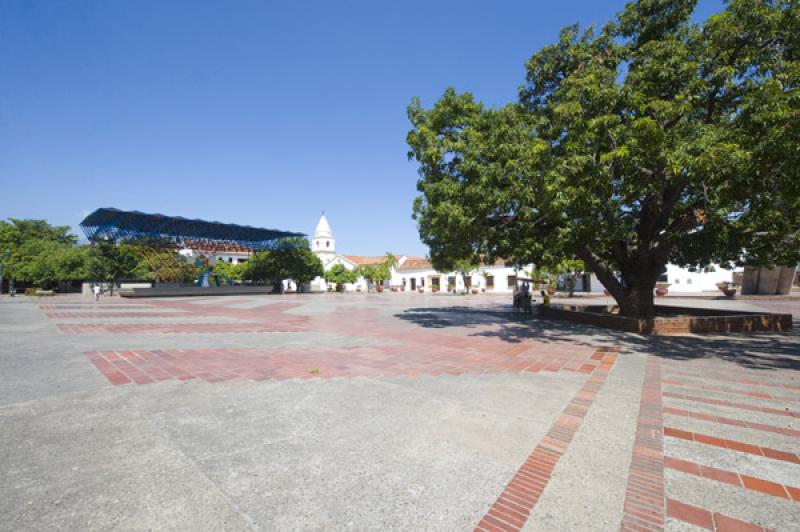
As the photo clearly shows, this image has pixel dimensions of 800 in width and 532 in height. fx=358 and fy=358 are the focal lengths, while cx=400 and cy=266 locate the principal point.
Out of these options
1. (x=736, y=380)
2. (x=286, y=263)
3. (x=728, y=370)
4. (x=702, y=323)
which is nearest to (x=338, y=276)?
(x=286, y=263)

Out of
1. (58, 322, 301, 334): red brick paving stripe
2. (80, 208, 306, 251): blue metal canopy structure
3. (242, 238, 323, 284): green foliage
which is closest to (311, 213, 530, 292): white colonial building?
(242, 238, 323, 284): green foliage

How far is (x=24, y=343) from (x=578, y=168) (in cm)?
1305

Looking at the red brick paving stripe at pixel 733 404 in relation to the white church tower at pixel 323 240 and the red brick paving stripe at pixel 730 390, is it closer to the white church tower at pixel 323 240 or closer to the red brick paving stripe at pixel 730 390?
the red brick paving stripe at pixel 730 390

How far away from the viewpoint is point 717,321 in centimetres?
1102

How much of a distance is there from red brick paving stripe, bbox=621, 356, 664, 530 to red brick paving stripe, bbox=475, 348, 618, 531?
21.1 inches

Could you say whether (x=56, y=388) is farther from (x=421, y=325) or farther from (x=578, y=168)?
(x=578, y=168)

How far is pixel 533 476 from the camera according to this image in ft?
9.34

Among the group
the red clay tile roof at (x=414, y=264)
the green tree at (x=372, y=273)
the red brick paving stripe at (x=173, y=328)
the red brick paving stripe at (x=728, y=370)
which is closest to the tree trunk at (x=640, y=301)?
the red brick paving stripe at (x=728, y=370)

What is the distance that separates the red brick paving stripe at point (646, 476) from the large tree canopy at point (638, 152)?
16.1 ft

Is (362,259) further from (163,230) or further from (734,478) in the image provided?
(734,478)

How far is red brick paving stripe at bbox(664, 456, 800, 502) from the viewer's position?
2658 millimetres

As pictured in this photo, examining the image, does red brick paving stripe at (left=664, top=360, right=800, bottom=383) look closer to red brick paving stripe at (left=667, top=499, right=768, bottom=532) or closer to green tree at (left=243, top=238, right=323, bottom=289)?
red brick paving stripe at (left=667, top=499, right=768, bottom=532)

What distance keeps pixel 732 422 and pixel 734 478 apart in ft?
5.01

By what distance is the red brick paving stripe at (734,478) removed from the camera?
2.66m
